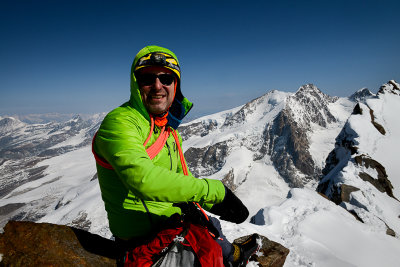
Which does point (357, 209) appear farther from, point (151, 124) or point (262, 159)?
point (262, 159)

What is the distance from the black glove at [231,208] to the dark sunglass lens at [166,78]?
230cm

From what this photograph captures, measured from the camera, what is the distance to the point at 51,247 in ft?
13.2

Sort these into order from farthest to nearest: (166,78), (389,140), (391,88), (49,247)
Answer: (391,88) < (389,140) < (49,247) < (166,78)

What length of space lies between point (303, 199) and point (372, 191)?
10.1 metres

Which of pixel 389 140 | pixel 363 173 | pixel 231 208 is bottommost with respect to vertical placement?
pixel 363 173

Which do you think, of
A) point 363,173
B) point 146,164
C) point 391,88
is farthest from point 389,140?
point 146,164

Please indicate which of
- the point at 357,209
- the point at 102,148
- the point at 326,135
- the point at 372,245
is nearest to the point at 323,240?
the point at 372,245

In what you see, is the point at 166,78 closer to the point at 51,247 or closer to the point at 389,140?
the point at 51,247

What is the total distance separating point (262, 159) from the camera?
541ft

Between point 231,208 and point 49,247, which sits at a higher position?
point 231,208

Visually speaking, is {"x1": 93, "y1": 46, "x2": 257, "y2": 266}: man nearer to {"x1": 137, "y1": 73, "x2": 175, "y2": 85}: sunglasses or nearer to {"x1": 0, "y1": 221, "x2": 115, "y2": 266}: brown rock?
{"x1": 137, "y1": 73, "x2": 175, "y2": 85}: sunglasses

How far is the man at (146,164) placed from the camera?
2.45 meters

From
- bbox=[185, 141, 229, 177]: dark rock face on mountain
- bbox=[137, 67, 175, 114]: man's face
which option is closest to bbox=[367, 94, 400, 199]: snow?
bbox=[137, 67, 175, 114]: man's face

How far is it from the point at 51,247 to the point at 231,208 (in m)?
3.84
